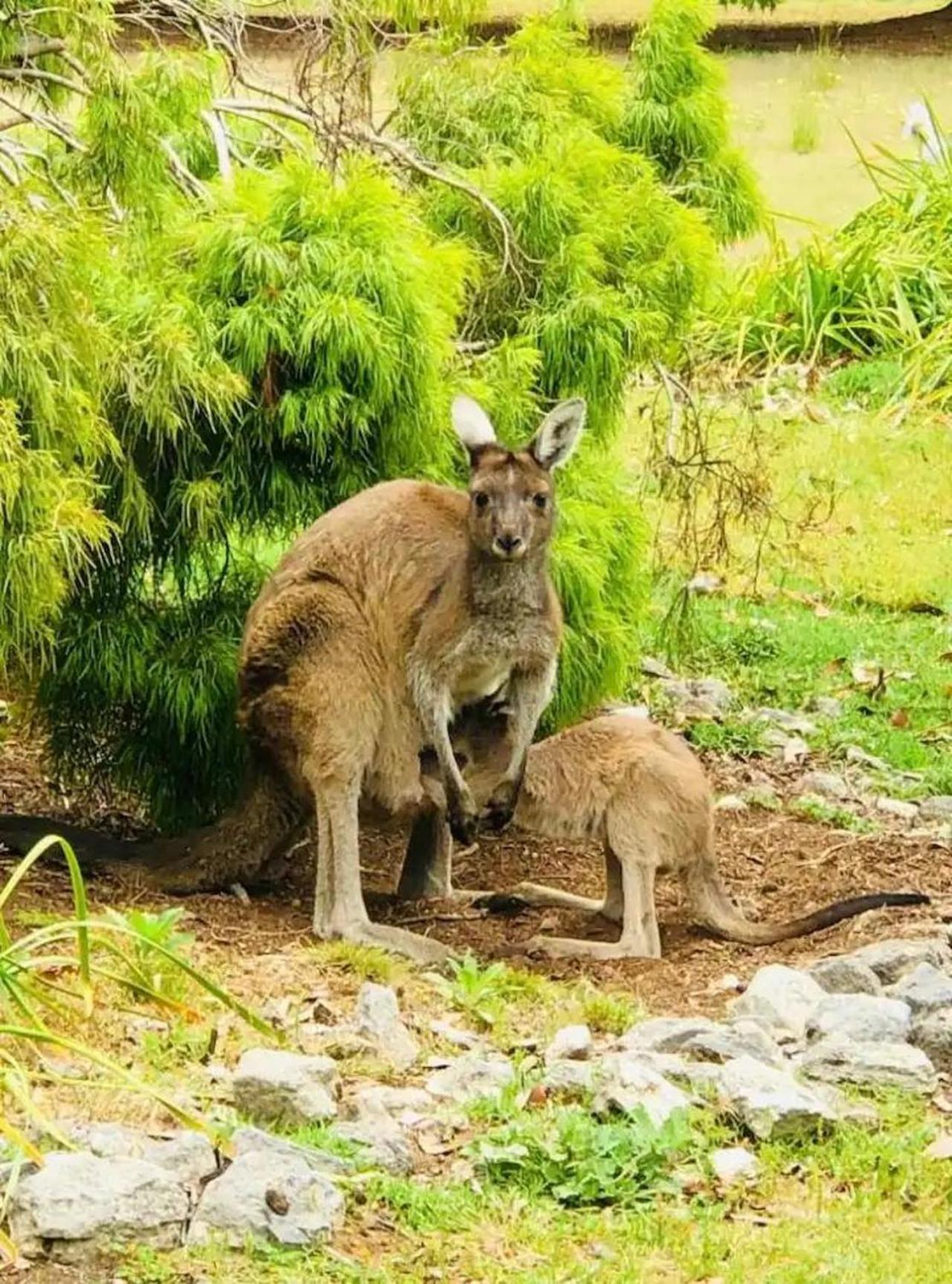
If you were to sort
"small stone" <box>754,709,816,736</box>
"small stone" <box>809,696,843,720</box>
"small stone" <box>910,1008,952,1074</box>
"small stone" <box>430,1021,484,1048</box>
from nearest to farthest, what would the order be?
"small stone" <box>910,1008,952,1074</box>
"small stone" <box>430,1021,484,1048</box>
"small stone" <box>754,709,816,736</box>
"small stone" <box>809,696,843,720</box>

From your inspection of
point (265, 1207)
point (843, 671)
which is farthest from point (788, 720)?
point (265, 1207)

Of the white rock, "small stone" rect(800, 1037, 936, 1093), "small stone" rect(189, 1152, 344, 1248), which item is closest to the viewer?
the white rock

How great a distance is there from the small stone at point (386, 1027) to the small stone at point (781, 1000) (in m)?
0.87

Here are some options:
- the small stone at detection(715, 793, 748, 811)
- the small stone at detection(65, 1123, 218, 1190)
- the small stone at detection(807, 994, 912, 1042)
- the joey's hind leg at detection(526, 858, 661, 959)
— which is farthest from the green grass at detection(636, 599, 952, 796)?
the small stone at detection(65, 1123, 218, 1190)

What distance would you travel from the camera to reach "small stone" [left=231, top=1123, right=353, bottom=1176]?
451 centimetres

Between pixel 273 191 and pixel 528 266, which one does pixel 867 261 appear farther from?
pixel 273 191

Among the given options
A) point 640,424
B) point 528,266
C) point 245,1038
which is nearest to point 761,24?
point 640,424

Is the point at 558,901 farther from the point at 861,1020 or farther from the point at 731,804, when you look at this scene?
→ the point at 861,1020

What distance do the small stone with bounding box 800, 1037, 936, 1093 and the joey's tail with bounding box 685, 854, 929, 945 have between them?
4.76 ft

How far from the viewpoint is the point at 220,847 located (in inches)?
280

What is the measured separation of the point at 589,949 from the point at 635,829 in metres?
0.39

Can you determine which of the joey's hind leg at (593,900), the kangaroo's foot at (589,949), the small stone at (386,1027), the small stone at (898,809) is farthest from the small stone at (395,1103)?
the small stone at (898,809)

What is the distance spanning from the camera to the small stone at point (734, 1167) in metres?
4.77

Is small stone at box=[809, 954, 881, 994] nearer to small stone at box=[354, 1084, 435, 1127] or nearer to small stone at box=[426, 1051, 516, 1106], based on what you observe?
small stone at box=[426, 1051, 516, 1106]
